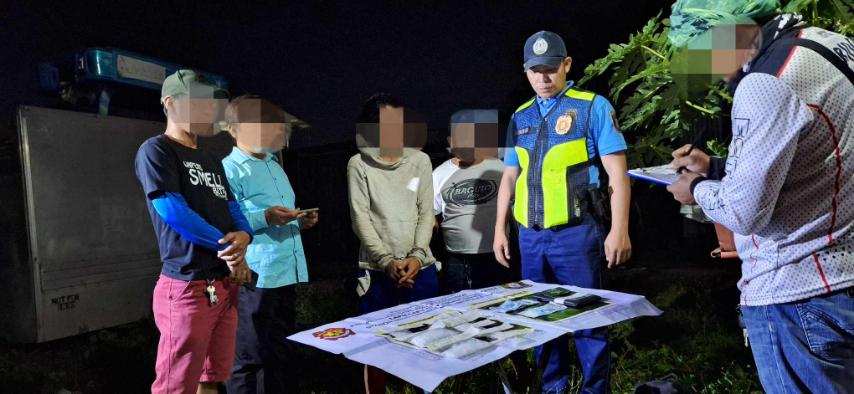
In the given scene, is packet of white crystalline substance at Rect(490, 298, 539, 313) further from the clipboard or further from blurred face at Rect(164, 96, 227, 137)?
blurred face at Rect(164, 96, 227, 137)

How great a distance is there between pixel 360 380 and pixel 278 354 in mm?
1208

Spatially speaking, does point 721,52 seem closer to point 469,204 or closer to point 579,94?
point 579,94

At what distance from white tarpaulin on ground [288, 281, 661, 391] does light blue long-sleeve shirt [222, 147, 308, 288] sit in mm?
927

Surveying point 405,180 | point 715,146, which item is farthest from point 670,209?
point 405,180

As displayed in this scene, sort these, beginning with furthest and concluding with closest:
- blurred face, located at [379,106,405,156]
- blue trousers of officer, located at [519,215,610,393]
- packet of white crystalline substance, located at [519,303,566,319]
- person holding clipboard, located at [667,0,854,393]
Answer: blurred face, located at [379,106,405,156]
blue trousers of officer, located at [519,215,610,393]
packet of white crystalline substance, located at [519,303,566,319]
person holding clipboard, located at [667,0,854,393]

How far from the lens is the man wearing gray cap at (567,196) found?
2.68 meters

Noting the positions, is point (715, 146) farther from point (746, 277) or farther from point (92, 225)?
point (92, 225)

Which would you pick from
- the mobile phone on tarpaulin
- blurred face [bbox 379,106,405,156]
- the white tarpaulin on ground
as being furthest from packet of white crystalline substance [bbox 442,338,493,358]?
blurred face [bbox 379,106,405,156]

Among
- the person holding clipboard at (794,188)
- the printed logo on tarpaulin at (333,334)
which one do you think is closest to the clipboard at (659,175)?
the person holding clipboard at (794,188)

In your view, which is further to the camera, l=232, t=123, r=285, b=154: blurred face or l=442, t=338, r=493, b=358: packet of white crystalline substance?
l=232, t=123, r=285, b=154: blurred face

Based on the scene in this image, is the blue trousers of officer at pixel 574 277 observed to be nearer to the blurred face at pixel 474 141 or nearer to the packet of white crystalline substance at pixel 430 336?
the blurred face at pixel 474 141

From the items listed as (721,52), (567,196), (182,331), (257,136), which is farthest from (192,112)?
(721,52)

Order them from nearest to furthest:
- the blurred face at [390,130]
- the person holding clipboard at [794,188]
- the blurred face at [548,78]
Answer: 1. the person holding clipboard at [794,188]
2. the blurred face at [548,78]
3. the blurred face at [390,130]

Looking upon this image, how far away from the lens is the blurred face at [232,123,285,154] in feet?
9.53
